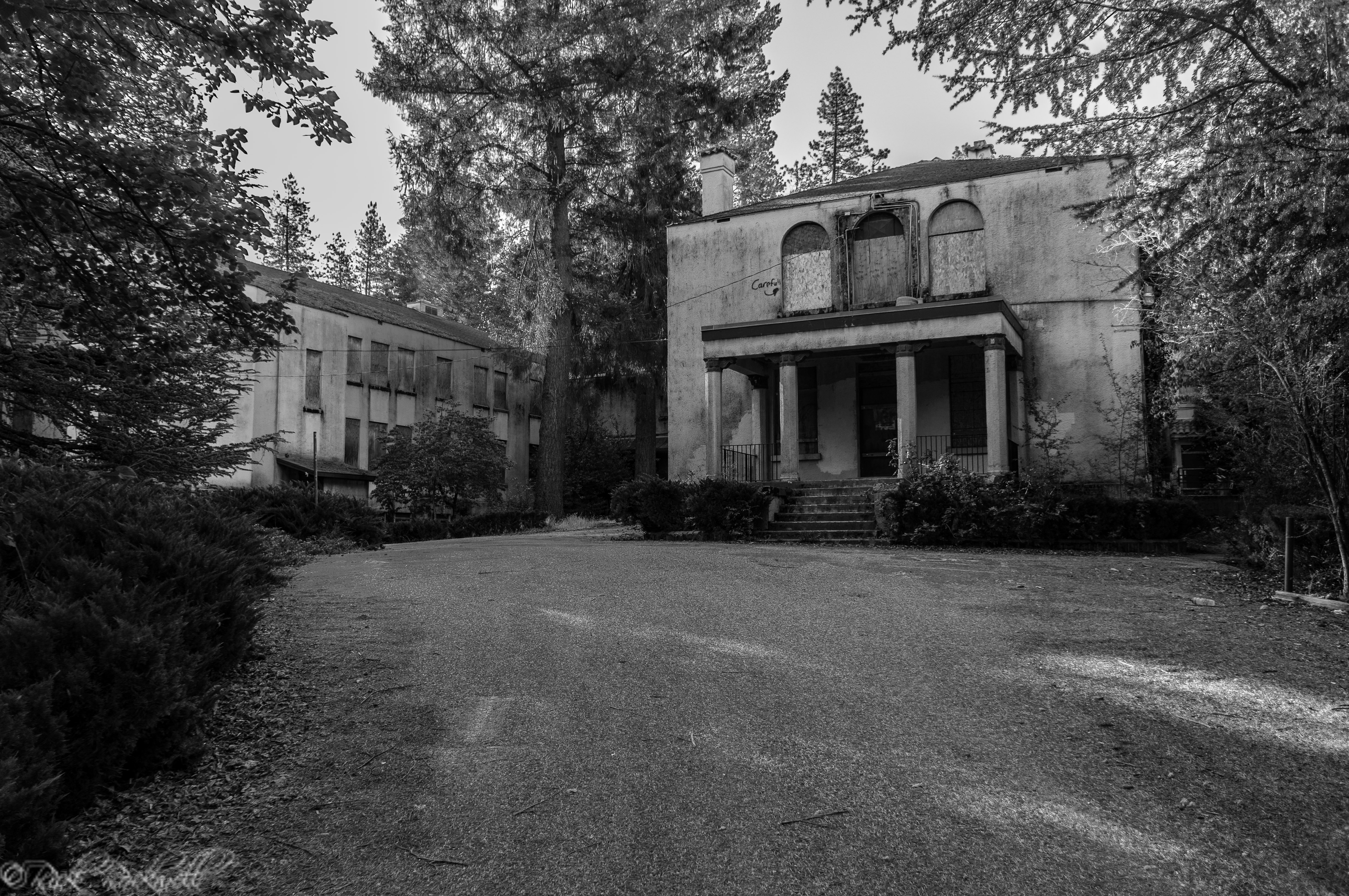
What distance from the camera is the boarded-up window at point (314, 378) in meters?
30.4

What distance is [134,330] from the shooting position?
20.5ft

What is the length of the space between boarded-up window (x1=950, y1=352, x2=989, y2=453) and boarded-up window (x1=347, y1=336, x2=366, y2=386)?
21.2 meters

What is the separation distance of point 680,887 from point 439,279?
40843 millimetres

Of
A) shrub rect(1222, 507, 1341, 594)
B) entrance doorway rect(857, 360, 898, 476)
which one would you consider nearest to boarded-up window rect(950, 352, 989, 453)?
entrance doorway rect(857, 360, 898, 476)

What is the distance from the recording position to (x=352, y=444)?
3256 cm

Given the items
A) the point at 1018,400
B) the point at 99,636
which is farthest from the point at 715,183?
the point at 99,636

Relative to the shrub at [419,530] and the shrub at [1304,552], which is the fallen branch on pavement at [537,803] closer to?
the shrub at [1304,552]

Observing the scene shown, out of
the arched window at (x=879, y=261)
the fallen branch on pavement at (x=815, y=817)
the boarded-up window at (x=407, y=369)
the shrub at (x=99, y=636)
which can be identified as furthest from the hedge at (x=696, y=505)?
the boarded-up window at (x=407, y=369)

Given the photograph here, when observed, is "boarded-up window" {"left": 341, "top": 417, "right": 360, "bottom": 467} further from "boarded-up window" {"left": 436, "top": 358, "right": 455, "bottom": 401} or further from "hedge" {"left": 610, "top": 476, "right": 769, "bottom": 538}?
"hedge" {"left": 610, "top": 476, "right": 769, "bottom": 538}

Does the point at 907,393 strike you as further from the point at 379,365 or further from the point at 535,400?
the point at 535,400

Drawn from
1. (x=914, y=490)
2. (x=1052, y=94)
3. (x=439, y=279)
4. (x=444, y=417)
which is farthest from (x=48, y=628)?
(x=439, y=279)

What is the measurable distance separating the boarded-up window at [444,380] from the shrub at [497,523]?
10506 millimetres

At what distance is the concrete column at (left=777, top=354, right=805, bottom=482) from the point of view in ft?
59.8

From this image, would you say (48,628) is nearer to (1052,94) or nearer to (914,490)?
(1052,94)
